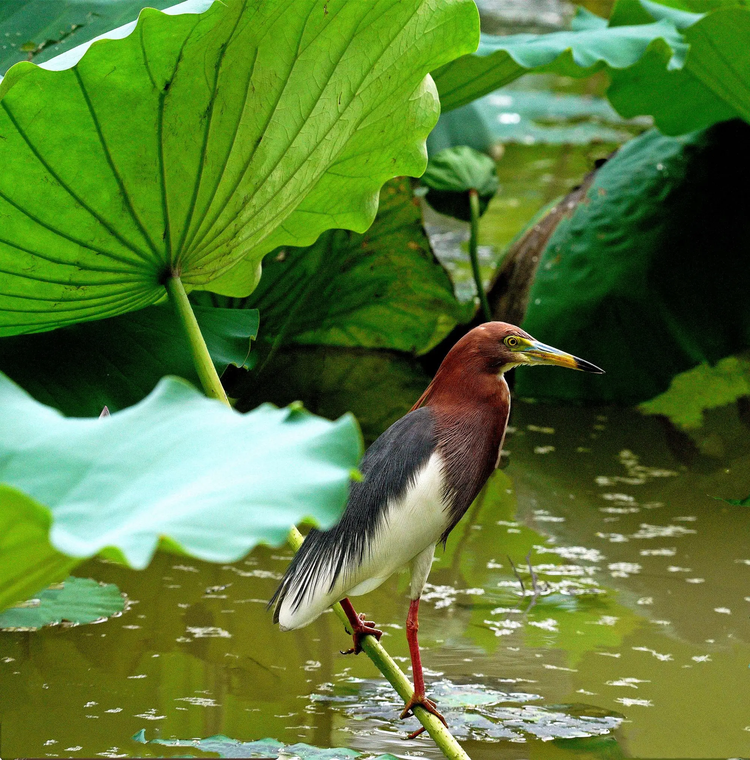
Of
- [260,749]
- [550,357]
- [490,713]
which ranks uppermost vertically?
[550,357]

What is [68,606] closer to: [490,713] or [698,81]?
[490,713]

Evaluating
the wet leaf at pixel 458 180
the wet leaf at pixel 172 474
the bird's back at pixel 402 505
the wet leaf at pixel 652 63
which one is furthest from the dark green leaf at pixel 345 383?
the wet leaf at pixel 172 474

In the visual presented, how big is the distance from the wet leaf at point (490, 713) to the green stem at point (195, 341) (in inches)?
17.1

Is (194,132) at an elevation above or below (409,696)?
above

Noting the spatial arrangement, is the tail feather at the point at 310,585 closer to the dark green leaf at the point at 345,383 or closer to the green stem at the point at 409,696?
the green stem at the point at 409,696

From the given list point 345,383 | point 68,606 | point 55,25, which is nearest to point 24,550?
point 68,606

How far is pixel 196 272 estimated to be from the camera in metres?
1.26

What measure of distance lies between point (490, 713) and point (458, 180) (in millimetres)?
1420

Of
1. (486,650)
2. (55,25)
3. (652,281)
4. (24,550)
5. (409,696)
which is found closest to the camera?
(24,550)

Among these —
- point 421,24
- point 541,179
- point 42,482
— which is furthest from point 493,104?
point 42,482

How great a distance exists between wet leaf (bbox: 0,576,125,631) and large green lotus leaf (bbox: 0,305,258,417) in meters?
0.30

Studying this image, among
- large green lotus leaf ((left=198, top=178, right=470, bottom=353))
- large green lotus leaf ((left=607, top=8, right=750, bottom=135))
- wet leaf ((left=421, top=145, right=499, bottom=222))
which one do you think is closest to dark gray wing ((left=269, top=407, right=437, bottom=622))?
large green lotus leaf ((left=198, top=178, right=470, bottom=353))

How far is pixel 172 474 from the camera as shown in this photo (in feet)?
2.17

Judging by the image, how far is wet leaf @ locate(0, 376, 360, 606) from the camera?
58cm
